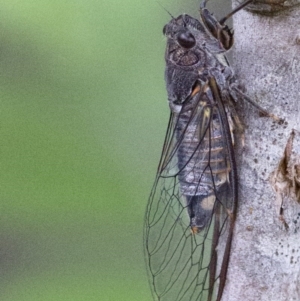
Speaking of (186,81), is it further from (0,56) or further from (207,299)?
(0,56)

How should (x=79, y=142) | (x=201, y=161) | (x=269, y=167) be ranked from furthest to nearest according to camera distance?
(x=79, y=142) → (x=201, y=161) → (x=269, y=167)

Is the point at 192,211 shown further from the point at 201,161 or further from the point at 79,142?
the point at 79,142

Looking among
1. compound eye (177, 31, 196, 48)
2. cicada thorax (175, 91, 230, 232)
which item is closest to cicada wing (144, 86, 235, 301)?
cicada thorax (175, 91, 230, 232)

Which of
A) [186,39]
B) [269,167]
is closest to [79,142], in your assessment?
[186,39]

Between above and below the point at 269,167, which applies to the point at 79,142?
above

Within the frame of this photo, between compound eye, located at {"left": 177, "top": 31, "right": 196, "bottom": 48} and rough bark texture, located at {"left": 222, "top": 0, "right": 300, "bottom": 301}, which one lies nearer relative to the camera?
rough bark texture, located at {"left": 222, "top": 0, "right": 300, "bottom": 301}

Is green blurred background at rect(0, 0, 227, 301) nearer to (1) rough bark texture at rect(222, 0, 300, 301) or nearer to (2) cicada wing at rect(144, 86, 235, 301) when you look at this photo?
(2) cicada wing at rect(144, 86, 235, 301)
